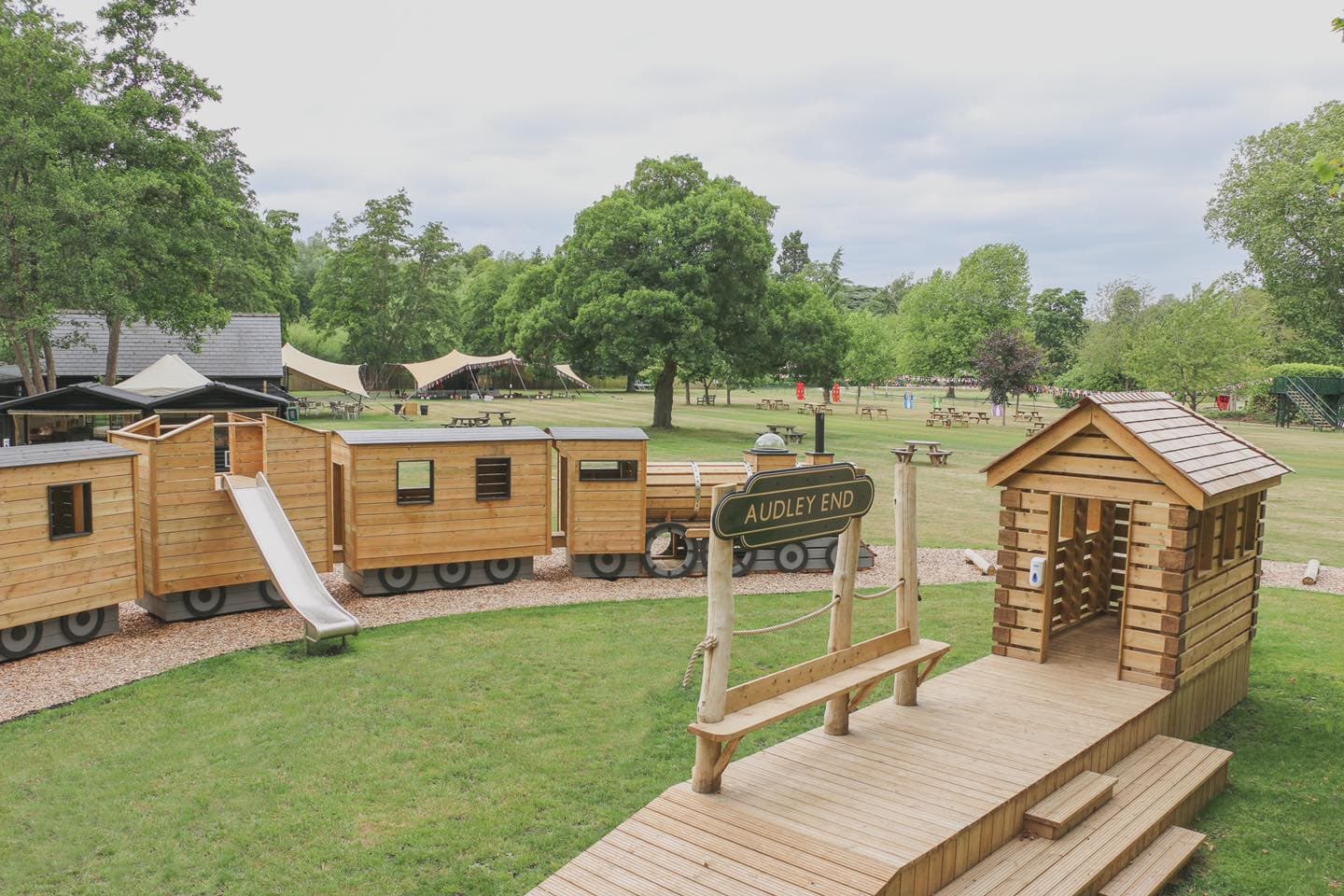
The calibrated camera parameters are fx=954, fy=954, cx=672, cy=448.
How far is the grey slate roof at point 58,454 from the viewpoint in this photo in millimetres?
11163

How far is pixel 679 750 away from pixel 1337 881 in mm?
5122

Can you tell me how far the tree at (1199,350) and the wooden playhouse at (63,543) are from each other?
5379cm

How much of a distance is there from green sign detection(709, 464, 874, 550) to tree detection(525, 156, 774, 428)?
28.7 meters

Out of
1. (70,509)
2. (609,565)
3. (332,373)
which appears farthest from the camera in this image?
(332,373)

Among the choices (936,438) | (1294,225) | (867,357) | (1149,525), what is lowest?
(936,438)

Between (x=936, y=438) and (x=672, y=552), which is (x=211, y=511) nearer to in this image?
(x=672, y=552)

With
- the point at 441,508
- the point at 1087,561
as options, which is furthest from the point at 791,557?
the point at 441,508

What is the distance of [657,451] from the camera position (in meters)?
31.6

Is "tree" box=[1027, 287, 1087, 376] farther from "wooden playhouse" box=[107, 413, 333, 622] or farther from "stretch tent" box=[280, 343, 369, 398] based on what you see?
"wooden playhouse" box=[107, 413, 333, 622]

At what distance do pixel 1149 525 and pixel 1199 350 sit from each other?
52.2 meters

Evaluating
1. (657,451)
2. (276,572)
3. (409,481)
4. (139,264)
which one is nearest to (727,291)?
(657,451)

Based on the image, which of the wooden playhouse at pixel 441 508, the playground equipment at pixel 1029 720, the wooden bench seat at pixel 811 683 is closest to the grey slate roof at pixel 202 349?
the wooden playhouse at pixel 441 508

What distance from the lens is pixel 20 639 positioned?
11.3 metres

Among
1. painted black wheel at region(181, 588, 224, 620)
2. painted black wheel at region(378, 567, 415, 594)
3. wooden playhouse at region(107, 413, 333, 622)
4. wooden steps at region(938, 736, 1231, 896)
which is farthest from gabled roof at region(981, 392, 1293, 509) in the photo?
painted black wheel at region(181, 588, 224, 620)
